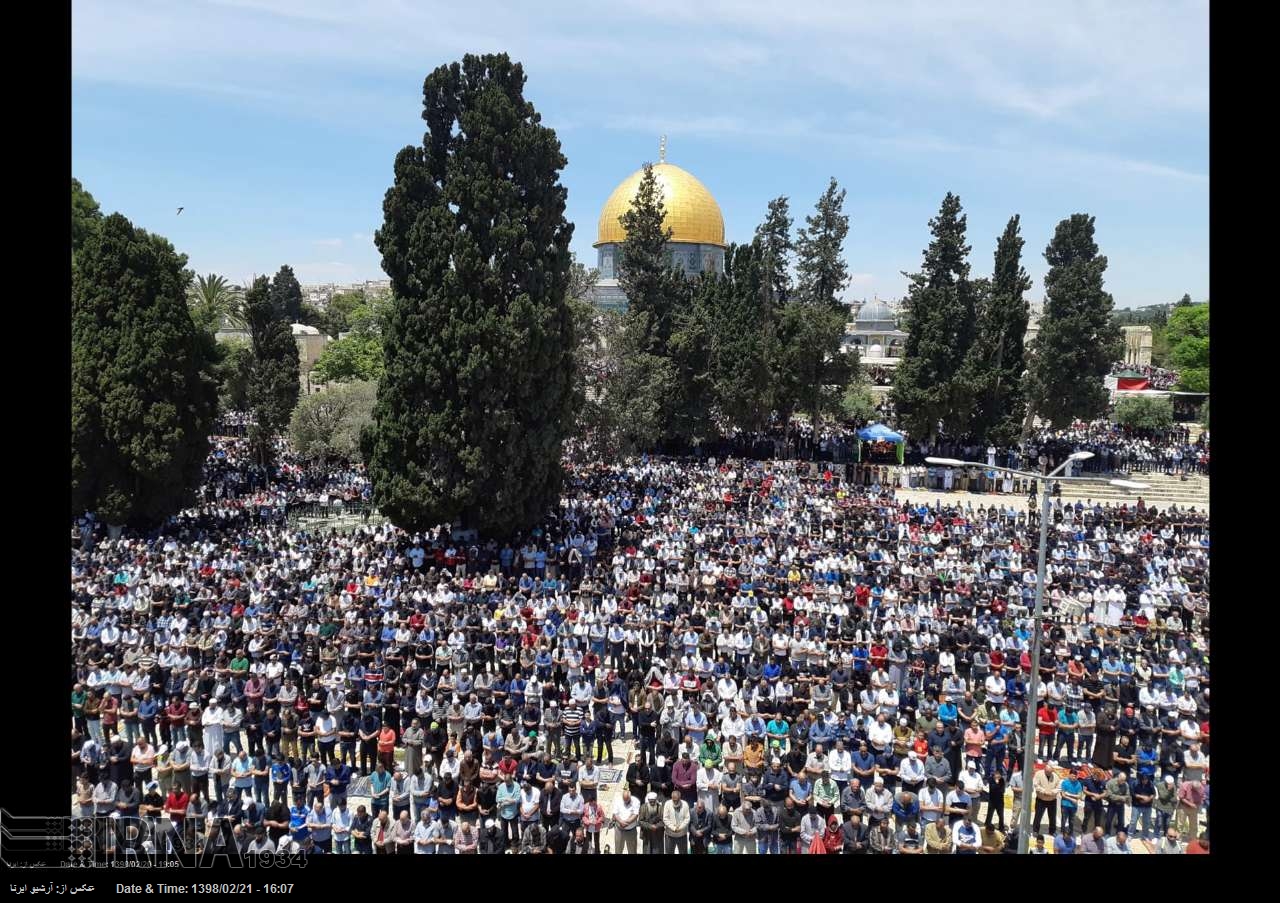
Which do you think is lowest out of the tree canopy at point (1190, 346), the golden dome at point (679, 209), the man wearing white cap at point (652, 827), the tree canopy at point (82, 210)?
the man wearing white cap at point (652, 827)

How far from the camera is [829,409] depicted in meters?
41.2

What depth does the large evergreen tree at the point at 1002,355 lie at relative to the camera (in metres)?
38.2

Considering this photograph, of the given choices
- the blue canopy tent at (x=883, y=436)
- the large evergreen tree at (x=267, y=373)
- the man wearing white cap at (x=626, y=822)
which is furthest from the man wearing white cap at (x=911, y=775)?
the large evergreen tree at (x=267, y=373)

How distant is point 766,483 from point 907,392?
39.2ft

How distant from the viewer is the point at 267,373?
3697 cm

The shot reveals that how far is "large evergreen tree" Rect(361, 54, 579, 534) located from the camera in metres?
22.5

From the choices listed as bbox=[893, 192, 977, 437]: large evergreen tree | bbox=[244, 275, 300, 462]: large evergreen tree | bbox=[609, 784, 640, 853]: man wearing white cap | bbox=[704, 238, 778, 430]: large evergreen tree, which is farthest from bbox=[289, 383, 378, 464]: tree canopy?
bbox=[609, 784, 640, 853]: man wearing white cap

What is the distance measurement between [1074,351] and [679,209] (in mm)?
28095

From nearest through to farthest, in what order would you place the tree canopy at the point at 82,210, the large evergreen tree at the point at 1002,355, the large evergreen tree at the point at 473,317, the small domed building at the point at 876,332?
the large evergreen tree at the point at 473,317 < the large evergreen tree at the point at 1002,355 < the tree canopy at the point at 82,210 < the small domed building at the point at 876,332

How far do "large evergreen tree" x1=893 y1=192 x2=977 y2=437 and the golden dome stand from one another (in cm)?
2177

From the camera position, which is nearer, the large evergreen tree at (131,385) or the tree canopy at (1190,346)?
the large evergreen tree at (131,385)

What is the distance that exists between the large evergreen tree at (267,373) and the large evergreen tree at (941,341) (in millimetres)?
26616

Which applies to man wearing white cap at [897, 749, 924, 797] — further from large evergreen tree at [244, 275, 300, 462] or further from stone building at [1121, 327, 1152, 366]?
stone building at [1121, 327, 1152, 366]

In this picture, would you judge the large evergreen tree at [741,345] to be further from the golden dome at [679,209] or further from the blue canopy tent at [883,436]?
the golden dome at [679,209]
